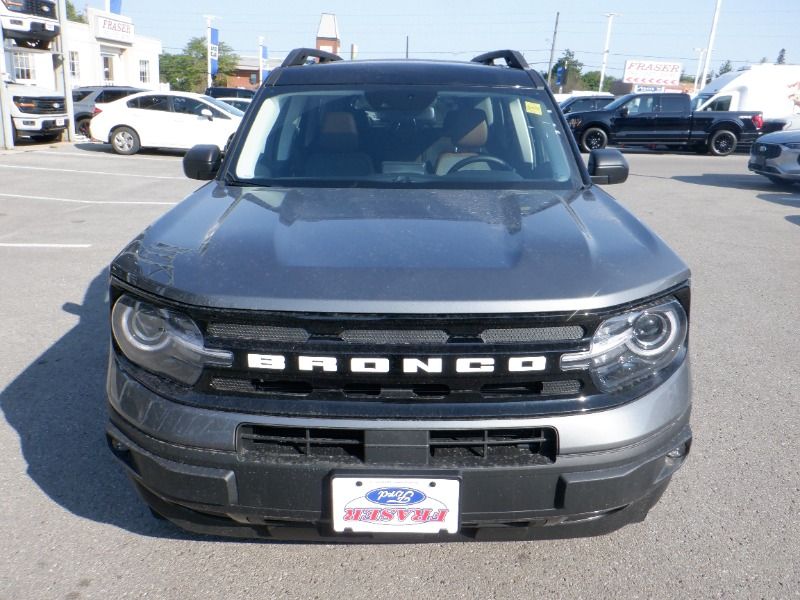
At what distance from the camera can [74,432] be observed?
137 inches

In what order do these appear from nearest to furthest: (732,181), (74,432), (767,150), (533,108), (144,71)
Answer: (74,432), (533,108), (767,150), (732,181), (144,71)

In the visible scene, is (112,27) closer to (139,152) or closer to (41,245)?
(139,152)

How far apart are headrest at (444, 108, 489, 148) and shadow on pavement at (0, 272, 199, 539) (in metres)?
2.16

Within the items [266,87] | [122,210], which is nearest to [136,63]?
[122,210]

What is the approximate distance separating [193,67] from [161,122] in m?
47.7

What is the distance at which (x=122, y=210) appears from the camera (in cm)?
979

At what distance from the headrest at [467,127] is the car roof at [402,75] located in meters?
0.18

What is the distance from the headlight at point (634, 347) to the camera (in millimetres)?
2070

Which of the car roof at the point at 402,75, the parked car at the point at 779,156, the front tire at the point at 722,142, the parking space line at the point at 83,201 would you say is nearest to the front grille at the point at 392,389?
the car roof at the point at 402,75

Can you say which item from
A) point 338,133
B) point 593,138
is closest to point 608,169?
point 338,133

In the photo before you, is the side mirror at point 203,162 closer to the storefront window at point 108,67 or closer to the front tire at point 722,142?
the front tire at point 722,142

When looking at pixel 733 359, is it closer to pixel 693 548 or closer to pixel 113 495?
pixel 693 548

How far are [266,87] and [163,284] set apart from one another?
1.91m

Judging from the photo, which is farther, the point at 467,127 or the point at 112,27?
the point at 112,27
